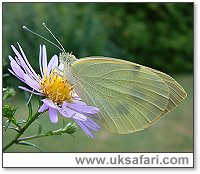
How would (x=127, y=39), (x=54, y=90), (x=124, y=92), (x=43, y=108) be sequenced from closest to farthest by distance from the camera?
1. (x=43, y=108)
2. (x=54, y=90)
3. (x=124, y=92)
4. (x=127, y=39)

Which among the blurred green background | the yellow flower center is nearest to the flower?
the yellow flower center

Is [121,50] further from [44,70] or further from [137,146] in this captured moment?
[44,70]

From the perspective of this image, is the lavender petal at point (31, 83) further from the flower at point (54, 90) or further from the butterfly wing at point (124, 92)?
the butterfly wing at point (124, 92)

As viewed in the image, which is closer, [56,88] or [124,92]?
[56,88]

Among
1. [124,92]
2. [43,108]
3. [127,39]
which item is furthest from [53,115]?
[127,39]

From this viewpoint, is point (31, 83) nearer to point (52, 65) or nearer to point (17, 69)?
point (17, 69)

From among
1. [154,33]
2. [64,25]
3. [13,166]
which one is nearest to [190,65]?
[154,33]

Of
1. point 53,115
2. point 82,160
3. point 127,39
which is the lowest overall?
point 53,115
